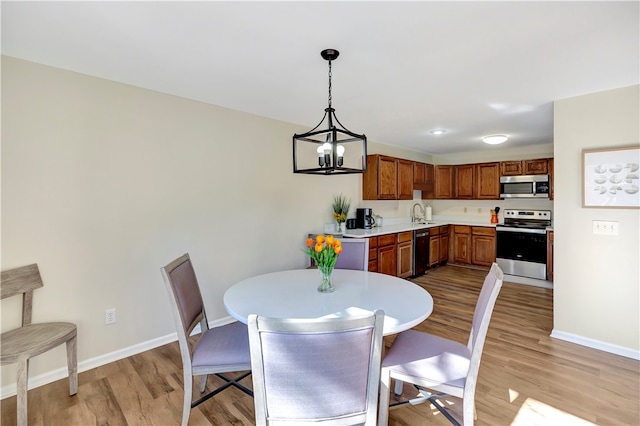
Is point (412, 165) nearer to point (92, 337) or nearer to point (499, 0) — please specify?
point (499, 0)

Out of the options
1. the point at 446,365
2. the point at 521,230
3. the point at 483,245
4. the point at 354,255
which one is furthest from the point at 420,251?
the point at 446,365

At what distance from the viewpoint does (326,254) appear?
1.93 m

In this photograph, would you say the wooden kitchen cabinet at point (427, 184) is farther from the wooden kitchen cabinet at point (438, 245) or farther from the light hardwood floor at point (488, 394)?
the light hardwood floor at point (488, 394)

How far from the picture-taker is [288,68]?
2184 mm

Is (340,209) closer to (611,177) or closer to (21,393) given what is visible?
(611,177)

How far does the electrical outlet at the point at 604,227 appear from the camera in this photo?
2592mm

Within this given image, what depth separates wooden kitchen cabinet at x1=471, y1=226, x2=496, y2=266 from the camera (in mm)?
5309

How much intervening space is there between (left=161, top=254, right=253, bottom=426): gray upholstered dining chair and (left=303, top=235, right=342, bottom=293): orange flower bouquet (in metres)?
0.61

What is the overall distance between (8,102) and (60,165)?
47cm

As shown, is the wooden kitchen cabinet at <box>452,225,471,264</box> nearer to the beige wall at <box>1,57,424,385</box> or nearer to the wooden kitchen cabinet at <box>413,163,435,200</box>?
the wooden kitchen cabinet at <box>413,163,435,200</box>

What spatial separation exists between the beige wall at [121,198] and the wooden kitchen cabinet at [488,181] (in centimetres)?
407

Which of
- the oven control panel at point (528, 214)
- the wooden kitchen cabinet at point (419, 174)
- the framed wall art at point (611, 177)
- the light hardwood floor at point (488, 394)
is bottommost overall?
the light hardwood floor at point (488, 394)

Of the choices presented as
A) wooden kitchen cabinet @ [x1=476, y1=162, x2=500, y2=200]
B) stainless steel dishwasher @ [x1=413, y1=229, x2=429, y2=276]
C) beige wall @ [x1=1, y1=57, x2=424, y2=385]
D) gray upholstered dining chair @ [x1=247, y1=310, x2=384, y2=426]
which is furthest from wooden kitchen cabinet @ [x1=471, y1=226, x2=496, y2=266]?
gray upholstered dining chair @ [x1=247, y1=310, x2=384, y2=426]

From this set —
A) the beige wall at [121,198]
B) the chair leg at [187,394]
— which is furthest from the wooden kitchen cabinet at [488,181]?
the chair leg at [187,394]
